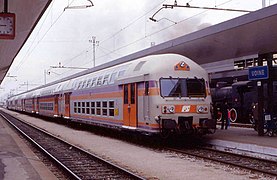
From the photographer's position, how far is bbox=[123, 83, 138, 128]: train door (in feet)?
48.2

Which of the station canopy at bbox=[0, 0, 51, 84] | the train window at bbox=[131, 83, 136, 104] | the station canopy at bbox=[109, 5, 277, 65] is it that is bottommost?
the train window at bbox=[131, 83, 136, 104]

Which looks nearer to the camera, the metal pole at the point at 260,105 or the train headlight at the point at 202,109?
the train headlight at the point at 202,109

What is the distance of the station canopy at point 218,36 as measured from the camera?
12055mm

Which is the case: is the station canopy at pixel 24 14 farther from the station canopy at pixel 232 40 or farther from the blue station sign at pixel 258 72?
the blue station sign at pixel 258 72

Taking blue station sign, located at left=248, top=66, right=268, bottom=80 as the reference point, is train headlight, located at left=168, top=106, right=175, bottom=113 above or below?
below

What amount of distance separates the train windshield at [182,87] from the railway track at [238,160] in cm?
192

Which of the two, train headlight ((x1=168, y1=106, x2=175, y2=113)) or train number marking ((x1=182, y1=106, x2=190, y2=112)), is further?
train number marking ((x1=182, y1=106, x2=190, y2=112))

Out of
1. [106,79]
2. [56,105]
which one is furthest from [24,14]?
[56,105]

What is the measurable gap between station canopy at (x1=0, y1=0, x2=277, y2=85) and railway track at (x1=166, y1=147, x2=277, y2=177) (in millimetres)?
4095

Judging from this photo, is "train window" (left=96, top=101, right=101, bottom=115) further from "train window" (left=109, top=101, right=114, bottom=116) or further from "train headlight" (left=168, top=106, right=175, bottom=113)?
"train headlight" (left=168, top=106, right=175, bottom=113)

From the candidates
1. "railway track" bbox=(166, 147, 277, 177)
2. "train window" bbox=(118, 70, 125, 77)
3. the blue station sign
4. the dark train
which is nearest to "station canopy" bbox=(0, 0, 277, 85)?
the blue station sign

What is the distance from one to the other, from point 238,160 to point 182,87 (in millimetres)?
3643

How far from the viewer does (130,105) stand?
593 inches

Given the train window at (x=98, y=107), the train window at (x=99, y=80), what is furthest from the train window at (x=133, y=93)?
the train window at (x=99, y=80)
